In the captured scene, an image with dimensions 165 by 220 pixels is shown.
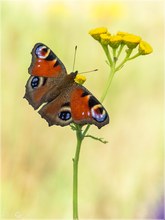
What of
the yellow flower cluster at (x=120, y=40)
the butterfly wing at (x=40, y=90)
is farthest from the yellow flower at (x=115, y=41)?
the butterfly wing at (x=40, y=90)

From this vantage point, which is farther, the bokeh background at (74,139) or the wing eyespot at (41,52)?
the bokeh background at (74,139)

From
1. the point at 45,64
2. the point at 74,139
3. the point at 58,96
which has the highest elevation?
the point at 45,64

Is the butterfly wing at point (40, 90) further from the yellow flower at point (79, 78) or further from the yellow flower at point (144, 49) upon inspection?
the yellow flower at point (144, 49)

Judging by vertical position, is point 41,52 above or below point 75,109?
A: above

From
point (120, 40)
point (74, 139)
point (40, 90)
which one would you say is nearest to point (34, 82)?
point (40, 90)

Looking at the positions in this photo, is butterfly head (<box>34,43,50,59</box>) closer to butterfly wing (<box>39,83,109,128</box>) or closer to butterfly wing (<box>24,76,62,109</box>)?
butterfly wing (<box>24,76,62,109</box>)

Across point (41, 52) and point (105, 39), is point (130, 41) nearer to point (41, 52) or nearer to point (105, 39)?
point (105, 39)
